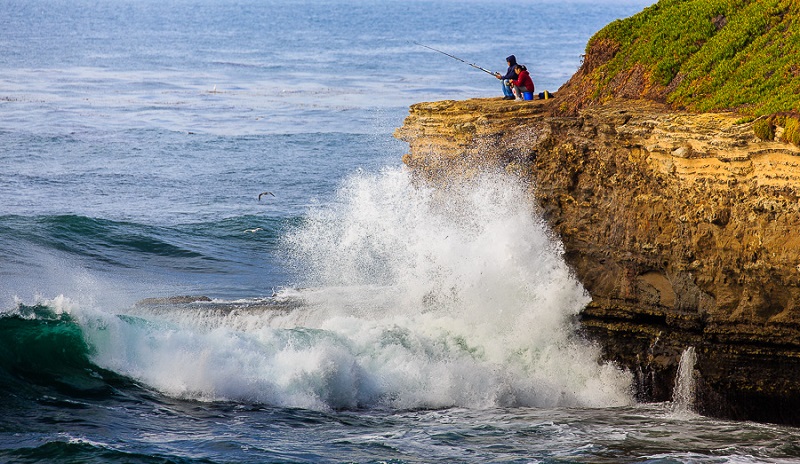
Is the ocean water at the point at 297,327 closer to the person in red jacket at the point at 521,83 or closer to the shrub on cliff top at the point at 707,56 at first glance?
the person in red jacket at the point at 521,83

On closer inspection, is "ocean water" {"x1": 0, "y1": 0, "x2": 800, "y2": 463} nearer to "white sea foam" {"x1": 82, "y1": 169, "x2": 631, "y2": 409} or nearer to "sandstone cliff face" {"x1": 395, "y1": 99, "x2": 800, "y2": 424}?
"white sea foam" {"x1": 82, "y1": 169, "x2": 631, "y2": 409}

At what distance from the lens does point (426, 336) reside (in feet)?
Answer: 47.3

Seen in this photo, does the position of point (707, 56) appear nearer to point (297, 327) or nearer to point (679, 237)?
point (679, 237)

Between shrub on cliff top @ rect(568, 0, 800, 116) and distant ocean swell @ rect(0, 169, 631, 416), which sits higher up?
shrub on cliff top @ rect(568, 0, 800, 116)

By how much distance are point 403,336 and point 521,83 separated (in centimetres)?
578

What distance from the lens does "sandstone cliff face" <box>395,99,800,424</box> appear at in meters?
12.0

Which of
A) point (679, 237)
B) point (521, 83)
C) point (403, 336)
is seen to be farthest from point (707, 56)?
point (403, 336)

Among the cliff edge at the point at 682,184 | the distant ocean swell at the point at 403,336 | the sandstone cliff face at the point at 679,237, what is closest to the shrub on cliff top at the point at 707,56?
the cliff edge at the point at 682,184

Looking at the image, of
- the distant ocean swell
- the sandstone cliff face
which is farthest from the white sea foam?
the sandstone cliff face

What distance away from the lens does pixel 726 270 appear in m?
12.3

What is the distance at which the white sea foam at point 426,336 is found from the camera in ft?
42.3

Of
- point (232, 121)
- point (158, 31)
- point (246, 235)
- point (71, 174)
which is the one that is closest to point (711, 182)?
point (246, 235)

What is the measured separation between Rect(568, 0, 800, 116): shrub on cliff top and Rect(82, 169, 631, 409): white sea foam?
2.80 metres

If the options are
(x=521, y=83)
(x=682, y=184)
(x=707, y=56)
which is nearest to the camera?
(x=682, y=184)
